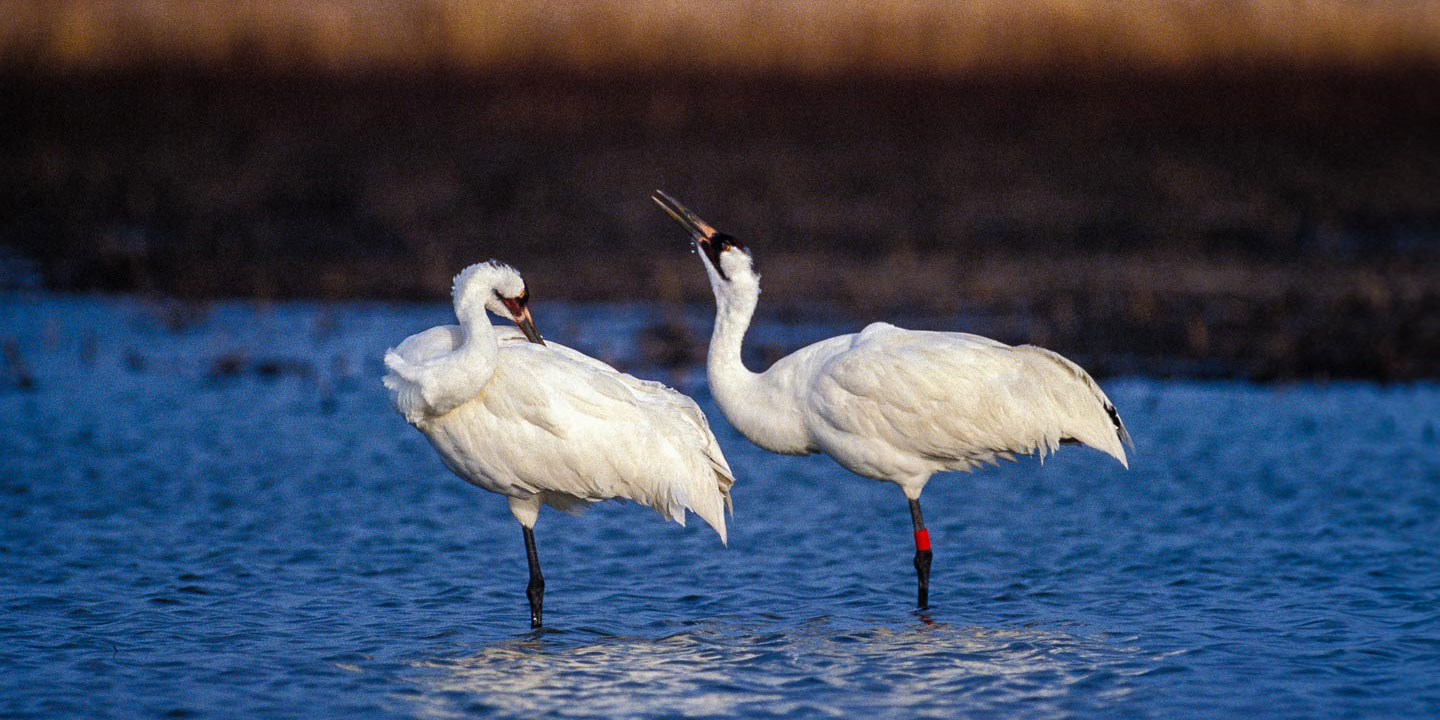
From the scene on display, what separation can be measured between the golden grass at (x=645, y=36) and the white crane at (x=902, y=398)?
20.8 meters

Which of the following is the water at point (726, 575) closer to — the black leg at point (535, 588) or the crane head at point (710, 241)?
the black leg at point (535, 588)

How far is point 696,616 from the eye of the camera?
307 inches

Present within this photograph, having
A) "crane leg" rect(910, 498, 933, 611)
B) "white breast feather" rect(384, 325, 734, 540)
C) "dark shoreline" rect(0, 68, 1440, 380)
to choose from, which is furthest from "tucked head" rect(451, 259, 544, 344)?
"dark shoreline" rect(0, 68, 1440, 380)

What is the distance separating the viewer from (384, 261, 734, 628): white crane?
715 cm

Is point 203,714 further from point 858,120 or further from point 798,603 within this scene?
point 858,120

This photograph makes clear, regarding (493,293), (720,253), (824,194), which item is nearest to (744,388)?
(720,253)

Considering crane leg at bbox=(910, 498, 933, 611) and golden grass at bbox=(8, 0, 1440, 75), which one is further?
golden grass at bbox=(8, 0, 1440, 75)

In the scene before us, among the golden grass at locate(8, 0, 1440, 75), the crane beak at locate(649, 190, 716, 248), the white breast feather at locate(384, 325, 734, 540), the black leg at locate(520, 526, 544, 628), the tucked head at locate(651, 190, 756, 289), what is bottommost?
the black leg at locate(520, 526, 544, 628)

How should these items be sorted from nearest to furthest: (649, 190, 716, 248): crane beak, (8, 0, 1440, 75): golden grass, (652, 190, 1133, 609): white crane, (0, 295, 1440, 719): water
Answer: (0, 295, 1440, 719): water → (652, 190, 1133, 609): white crane → (649, 190, 716, 248): crane beak → (8, 0, 1440, 75): golden grass

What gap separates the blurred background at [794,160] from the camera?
17.8 meters

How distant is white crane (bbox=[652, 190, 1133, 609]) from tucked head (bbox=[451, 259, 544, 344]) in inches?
36.9

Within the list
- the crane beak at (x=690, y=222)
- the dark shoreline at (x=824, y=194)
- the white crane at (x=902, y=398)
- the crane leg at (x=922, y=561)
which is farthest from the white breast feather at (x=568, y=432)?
the dark shoreline at (x=824, y=194)

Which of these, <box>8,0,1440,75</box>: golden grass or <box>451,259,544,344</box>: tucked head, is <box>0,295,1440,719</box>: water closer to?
<box>451,259,544,344</box>: tucked head

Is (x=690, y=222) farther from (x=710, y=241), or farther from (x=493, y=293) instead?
(x=493, y=293)
